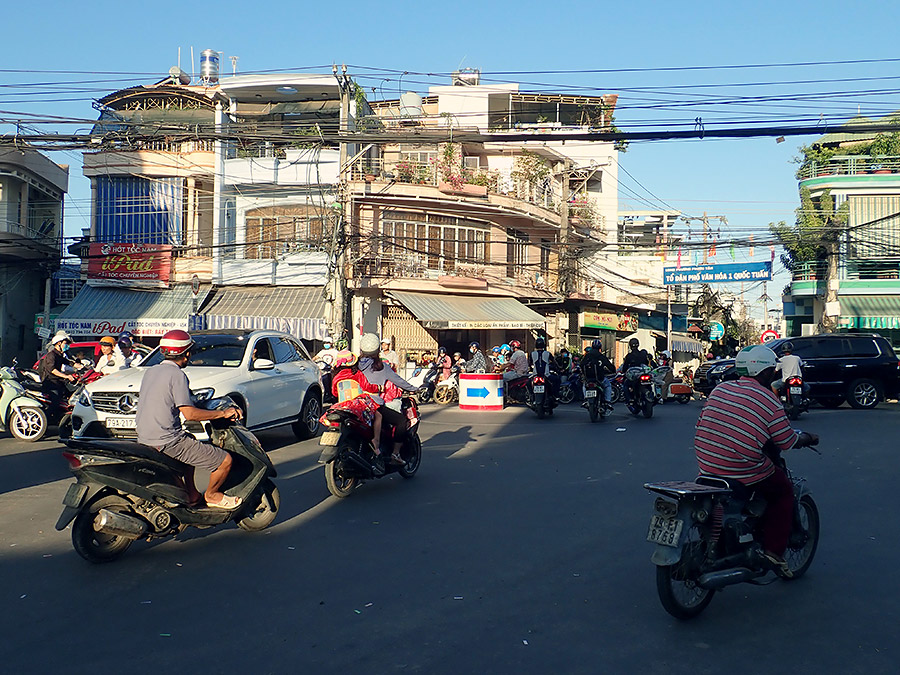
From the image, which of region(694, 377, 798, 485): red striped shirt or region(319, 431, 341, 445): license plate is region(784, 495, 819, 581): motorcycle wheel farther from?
region(319, 431, 341, 445): license plate

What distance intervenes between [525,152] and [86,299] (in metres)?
18.3

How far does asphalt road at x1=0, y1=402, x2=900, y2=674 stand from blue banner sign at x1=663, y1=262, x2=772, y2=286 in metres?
22.9

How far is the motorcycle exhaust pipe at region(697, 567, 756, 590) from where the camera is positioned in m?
4.77

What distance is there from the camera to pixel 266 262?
29688 mm

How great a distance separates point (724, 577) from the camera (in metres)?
4.87

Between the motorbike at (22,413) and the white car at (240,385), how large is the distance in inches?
88.4

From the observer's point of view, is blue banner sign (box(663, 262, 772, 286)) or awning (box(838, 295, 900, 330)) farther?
awning (box(838, 295, 900, 330))

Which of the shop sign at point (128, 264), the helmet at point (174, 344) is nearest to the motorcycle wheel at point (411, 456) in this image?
the helmet at point (174, 344)

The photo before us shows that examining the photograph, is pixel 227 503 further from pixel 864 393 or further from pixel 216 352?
pixel 864 393

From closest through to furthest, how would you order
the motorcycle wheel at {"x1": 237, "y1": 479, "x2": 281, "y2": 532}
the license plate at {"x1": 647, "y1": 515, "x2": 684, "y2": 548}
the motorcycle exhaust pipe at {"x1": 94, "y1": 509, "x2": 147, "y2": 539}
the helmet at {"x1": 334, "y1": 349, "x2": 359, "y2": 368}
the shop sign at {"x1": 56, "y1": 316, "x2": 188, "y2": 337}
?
1. the license plate at {"x1": 647, "y1": 515, "x2": 684, "y2": 548}
2. the motorcycle exhaust pipe at {"x1": 94, "y1": 509, "x2": 147, "y2": 539}
3. the motorcycle wheel at {"x1": 237, "y1": 479, "x2": 281, "y2": 532}
4. the helmet at {"x1": 334, "y1": 349, "x2": 359, "y2": 368}
5. the shop sign at {"x1": 56, "y1": 316, "x2": 188, "y2": 337}

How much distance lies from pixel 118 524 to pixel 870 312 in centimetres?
3907

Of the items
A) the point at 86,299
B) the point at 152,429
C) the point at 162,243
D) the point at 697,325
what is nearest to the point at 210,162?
the point at 162,243

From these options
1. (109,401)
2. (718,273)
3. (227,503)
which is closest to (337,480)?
(227,503)

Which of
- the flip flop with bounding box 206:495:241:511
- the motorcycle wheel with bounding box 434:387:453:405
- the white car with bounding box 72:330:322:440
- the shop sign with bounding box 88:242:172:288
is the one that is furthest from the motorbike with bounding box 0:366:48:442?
the shop sign with bounding box 88:242:172:288
